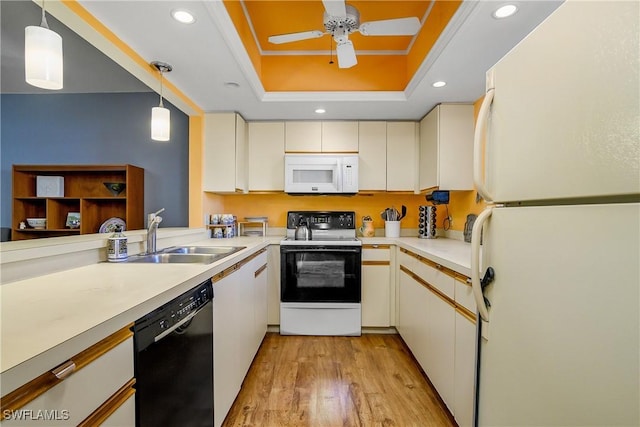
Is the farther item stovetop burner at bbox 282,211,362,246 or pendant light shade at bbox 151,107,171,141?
stovetop burner at bbox 282,211,362,246

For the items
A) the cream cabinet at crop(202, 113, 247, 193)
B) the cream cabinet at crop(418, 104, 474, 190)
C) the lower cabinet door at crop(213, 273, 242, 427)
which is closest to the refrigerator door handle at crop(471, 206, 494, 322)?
the lower cabinet door at crop(213, 273, 242, 427)

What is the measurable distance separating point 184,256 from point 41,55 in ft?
3.93

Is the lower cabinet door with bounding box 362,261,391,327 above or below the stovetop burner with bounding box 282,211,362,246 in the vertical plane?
below

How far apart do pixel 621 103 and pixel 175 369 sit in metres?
1.42

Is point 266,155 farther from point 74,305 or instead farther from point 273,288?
point 74,305

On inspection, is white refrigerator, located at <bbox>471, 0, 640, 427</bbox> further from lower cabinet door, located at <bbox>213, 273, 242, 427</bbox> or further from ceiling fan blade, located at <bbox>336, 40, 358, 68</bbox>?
lower cabinet door, located at <bbox>213, 273, 242, 427</bbox>

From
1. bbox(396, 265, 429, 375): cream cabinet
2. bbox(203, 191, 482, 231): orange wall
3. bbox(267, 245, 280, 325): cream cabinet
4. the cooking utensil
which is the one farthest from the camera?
bbox(203, 191, 482, 231): orange wall

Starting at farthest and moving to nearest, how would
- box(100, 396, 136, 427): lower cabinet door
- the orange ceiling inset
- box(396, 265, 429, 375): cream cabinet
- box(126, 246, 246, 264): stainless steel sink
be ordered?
1. the orange ceiling inset
2. box(396, 265, 429, 375): cream cabinet
3. box(126, 246, 246, 264): stainless steel sink
4. box(100, 396, 136, 427): lower cabinet door

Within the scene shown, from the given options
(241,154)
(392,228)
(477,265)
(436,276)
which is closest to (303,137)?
(241,154)

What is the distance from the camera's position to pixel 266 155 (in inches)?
115

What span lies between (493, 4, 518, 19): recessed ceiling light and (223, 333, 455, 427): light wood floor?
2.17 meters

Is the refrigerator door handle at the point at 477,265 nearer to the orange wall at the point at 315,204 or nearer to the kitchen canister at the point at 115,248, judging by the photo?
the kitchen canister at the point at 115,248

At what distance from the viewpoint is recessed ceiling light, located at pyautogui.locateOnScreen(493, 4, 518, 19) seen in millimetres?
1287

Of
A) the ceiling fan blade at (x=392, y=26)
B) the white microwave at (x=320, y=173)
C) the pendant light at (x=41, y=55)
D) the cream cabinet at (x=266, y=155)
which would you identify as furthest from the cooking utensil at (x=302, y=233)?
the pendant light at (x=41, y=55)
